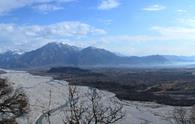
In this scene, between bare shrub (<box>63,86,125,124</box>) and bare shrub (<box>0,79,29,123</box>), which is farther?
bare shrub (<box>0,79,29,123</box>)

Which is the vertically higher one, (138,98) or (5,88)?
(5,88)

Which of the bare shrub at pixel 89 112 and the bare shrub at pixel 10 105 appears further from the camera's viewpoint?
the bare shrub at pixel 10 105

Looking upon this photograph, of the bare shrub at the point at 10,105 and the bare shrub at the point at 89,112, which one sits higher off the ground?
the bare shrub at the point at 89,112

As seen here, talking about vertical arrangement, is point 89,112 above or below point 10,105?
above

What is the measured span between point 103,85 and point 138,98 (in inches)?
1127

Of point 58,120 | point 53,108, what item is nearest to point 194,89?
point 53,108

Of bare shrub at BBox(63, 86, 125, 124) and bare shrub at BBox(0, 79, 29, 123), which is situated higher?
bare shrub at BBox(63, 86, 125, 124)

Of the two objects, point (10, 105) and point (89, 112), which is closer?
point (89, 112)

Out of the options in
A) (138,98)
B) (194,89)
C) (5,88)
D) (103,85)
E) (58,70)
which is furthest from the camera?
(58,70)

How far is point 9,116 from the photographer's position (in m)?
28.4

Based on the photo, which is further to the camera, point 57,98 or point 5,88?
point 57,98

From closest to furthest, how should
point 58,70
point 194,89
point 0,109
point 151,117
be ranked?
1. point 0,109
2. point 151,117
3. point 194,89
4. point 58,70

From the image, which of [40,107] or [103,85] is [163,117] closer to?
[40,107]

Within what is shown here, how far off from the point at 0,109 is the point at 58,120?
62.3 feet
